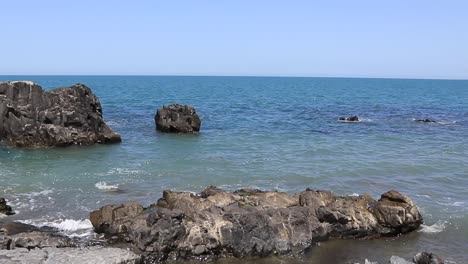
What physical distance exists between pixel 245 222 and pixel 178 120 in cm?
3553

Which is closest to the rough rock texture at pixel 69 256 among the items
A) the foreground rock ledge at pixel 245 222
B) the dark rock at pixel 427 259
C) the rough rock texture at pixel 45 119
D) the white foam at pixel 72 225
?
the foreground rock ledge at pixel 245 222

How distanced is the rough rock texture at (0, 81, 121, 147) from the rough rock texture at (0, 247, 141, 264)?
28.6m

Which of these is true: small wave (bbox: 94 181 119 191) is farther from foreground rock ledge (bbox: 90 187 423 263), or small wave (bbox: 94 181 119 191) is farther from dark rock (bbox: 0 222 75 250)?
dark rock (bbox: 0 222 75 250)

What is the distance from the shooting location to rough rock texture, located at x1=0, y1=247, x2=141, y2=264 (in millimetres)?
17703

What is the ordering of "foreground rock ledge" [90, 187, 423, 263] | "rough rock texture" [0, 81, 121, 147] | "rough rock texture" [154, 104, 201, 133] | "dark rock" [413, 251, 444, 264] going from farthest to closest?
"rough rock texture" [154, 104, 201, 133] → "rough rock texture" [0, 81, 121, 147] → "foreground rock ledge" [90, 187, 423, 263] → "dark rock" [413, 251, 444, 264]

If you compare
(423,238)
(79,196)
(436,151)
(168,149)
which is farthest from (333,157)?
(79,196)

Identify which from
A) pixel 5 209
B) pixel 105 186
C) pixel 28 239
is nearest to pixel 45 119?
pixel 105 186

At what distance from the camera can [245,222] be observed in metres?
21.6

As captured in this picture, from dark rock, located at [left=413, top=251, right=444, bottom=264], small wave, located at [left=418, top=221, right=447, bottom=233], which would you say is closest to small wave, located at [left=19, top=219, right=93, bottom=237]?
dark rock, located at [left=413, top=251, right=444, bottom=264]

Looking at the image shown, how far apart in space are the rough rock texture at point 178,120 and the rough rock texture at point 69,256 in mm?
36692

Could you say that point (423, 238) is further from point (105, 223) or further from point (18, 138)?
point (18, 138)

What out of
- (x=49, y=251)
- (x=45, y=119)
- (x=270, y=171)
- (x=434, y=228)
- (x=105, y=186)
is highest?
(x=45, y=119)

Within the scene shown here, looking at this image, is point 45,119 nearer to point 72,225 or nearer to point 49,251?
point 72,225

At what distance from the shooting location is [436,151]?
45625mm
